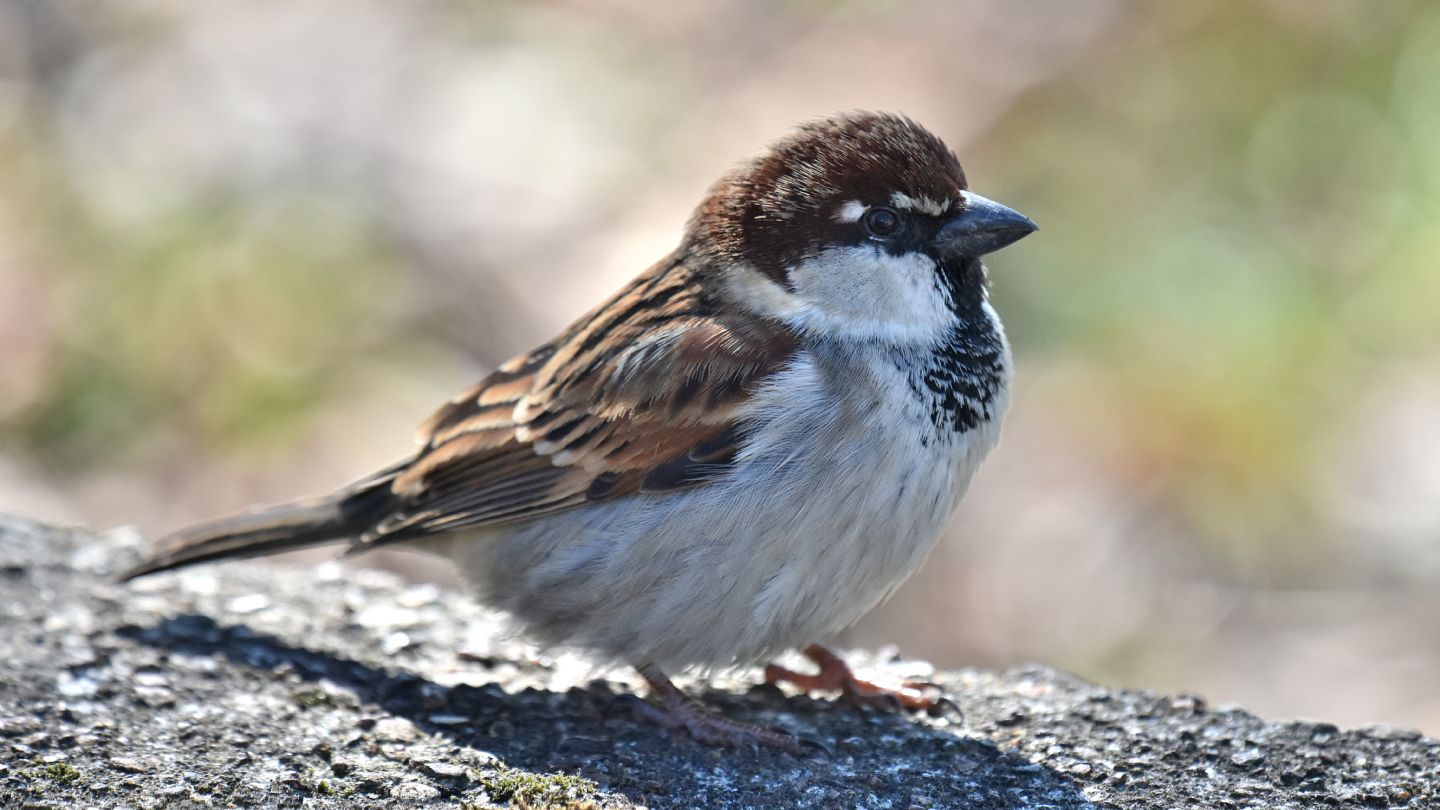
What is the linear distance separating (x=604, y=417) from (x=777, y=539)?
49 cm

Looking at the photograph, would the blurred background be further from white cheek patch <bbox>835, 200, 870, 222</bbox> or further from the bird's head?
white cheek patch <bbox>835, 200, 870, 222</bbox>

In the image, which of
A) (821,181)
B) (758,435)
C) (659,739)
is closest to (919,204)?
(821,181)

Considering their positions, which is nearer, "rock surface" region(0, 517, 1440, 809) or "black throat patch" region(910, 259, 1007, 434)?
"rock surface" region(0, 517, 1440, 809)

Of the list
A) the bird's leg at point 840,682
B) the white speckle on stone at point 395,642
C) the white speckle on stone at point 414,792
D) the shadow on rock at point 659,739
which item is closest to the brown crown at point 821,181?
the bird's leg at point 840,682

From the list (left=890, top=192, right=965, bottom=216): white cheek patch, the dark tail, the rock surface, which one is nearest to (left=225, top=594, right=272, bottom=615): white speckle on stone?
the rock surface

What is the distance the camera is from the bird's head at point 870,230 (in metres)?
3.30

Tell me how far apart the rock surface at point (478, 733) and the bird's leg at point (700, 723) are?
4 centimetres

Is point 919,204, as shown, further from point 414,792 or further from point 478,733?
point 414,792

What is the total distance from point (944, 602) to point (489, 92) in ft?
10.8

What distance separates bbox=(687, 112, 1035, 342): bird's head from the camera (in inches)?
130

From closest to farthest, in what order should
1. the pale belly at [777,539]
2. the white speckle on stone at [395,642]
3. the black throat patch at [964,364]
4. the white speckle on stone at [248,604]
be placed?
the pale belly at [777,539] → the black throat patch at [964,364] → the white speckle on stone at [395,642] → the white speckle on stone at [248,604]

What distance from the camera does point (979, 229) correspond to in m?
3.29

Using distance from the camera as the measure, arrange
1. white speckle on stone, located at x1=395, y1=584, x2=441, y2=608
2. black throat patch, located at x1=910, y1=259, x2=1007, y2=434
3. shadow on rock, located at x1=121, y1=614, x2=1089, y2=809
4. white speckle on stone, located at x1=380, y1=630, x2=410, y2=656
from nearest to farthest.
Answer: shadow on rock, located at x1=121, y1=614, x2=1089, y2=809, black throat patch, located at x1=910, y1=259, x2=1007, y2=434, white speckle on stone, located at x1=380, y1=630, x2=410, y2=656, white speckle on stone, located at x1=395, y1=584, x2=441, y2=608

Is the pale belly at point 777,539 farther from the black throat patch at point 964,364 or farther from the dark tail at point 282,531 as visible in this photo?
the dark tail at point 282,531
